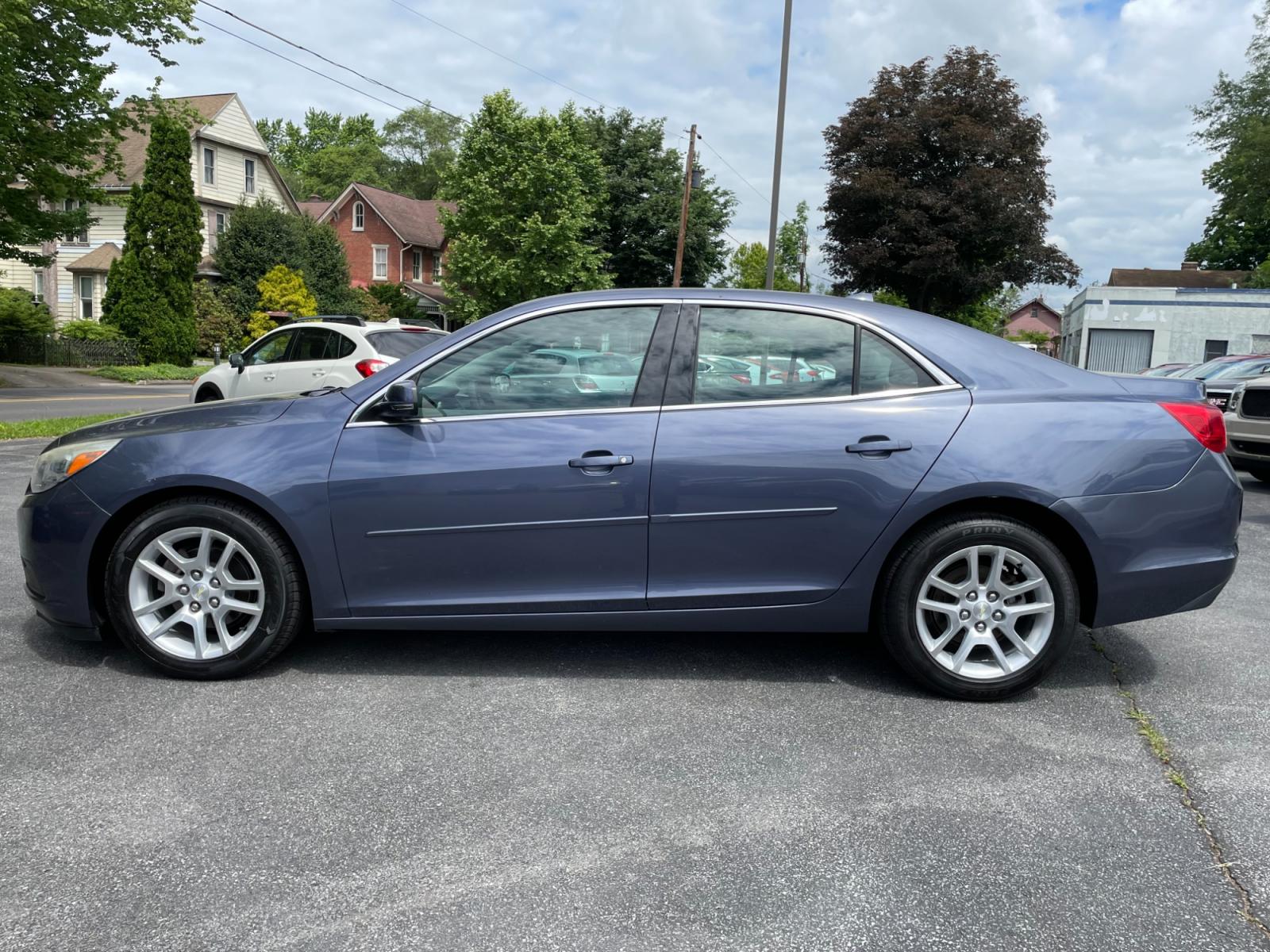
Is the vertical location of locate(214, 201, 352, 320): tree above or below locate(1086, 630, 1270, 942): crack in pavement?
above

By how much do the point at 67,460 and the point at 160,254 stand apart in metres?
30.5

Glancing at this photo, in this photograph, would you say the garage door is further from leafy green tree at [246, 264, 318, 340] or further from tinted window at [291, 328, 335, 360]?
tinted window at [291, 328, 335, 360]

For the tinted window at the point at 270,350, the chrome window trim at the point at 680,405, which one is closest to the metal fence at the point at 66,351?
the tinted window at the point at 270,350

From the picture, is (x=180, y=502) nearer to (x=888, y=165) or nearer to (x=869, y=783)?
(x=869, y=783)

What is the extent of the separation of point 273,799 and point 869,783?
6.07ft

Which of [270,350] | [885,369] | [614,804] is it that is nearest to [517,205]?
[270,350]

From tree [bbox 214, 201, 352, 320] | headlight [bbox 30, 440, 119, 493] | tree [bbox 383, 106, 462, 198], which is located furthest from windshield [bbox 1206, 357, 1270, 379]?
tree [bbox 383, 106, 462, 198]

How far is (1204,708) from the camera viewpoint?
12.9 feet

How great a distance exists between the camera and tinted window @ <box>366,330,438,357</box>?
11398 millimetres

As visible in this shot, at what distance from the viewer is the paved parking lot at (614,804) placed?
2.43 metres

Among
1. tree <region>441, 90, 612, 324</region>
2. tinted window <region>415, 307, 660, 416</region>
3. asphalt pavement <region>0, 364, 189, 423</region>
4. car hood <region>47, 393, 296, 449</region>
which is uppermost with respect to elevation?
tree <region>441, 90, 612, 324</region>

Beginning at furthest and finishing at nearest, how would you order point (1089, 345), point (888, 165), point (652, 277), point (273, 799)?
point (652, 277), point (1089, 345), point (888, 165), point (273, 799)

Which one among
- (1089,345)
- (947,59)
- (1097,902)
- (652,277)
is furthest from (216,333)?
(1097,902)

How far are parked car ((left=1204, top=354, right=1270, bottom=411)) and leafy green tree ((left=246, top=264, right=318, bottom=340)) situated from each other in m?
29.5
